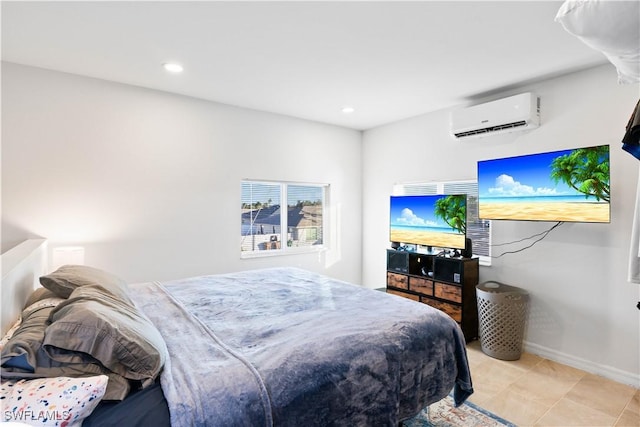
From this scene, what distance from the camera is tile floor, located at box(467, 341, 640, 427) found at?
7.26 ft

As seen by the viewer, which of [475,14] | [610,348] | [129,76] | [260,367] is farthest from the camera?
[129,76]

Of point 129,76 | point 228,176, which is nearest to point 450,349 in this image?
point 228,176

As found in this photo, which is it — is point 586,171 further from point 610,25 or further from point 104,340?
point 104,340

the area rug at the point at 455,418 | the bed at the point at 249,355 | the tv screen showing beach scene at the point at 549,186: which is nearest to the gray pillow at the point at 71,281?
the bed at the point at 249,355

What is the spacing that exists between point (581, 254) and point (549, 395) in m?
1.24

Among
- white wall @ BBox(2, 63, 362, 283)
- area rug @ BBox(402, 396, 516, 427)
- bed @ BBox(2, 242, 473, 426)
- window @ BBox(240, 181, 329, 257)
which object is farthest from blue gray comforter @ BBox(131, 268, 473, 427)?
window @ BBox(240, 181, 329, 257)

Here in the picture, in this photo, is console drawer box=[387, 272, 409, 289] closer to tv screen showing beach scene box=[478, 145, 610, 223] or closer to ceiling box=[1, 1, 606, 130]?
tv screen showing beach scene box=[478, 145, 610, 223]

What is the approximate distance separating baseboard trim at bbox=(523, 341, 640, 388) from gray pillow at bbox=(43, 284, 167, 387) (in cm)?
337

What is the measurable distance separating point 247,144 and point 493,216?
284 centimetres

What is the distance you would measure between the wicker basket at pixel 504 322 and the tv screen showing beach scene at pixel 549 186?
74cm

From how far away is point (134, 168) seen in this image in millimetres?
3326

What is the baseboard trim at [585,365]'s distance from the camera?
265 cm

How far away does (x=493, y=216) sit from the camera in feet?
10.5

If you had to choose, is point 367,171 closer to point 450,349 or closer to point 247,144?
point 247,144
